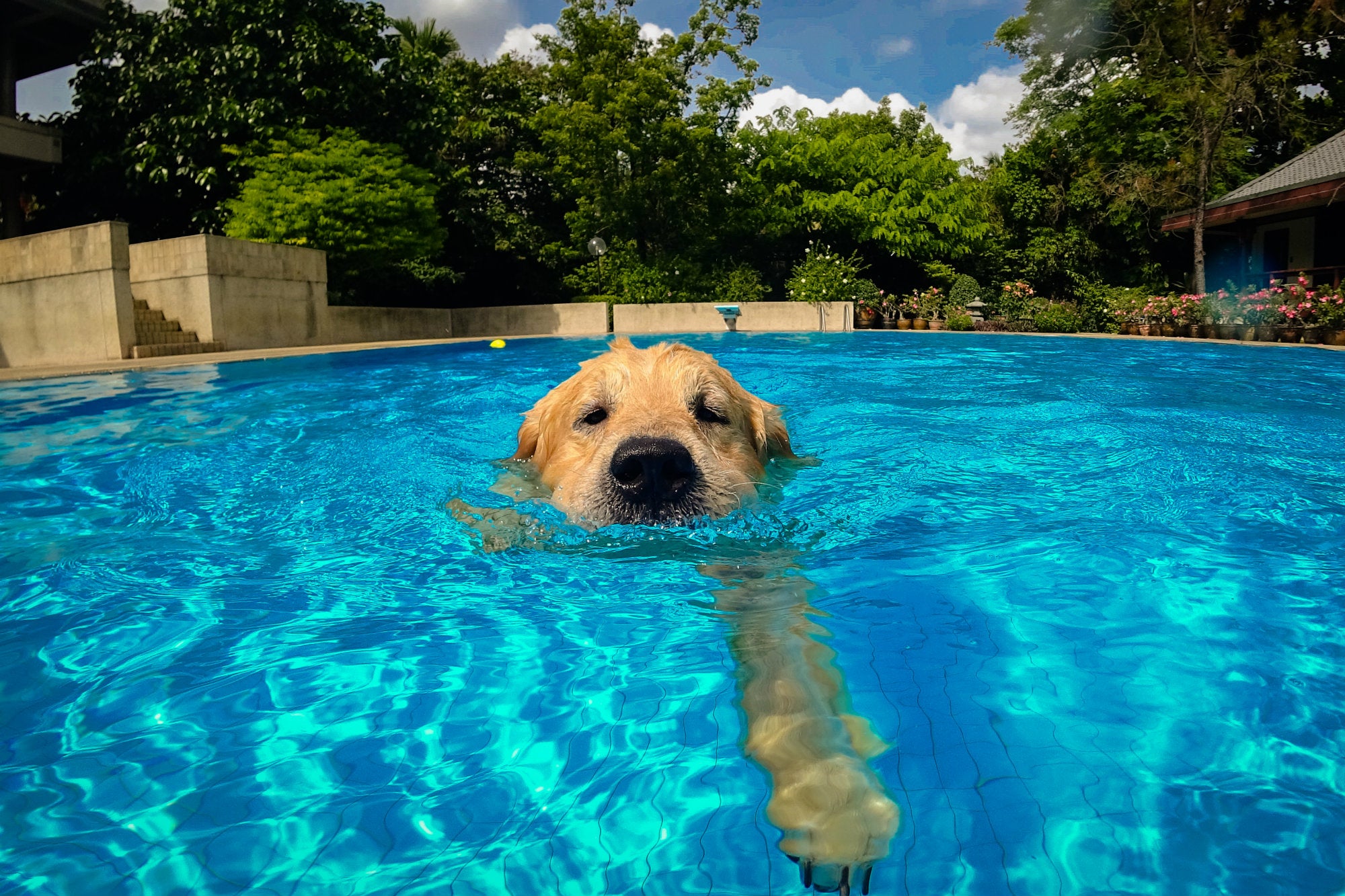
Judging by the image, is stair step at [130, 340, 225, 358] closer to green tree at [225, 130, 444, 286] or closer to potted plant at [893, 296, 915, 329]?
green tree at [225, 130, 444, 286]

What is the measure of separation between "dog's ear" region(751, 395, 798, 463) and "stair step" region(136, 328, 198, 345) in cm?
1603

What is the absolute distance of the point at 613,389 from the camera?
445 centimetres

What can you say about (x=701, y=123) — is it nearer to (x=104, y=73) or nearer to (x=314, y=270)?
(x=314, y=270)

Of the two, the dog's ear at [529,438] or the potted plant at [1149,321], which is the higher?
the potted plant at [1149,321]

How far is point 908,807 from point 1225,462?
517 cm

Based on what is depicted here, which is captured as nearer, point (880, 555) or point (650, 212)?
point (880, 555)

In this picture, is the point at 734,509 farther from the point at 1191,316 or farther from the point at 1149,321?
the point at 1149,321

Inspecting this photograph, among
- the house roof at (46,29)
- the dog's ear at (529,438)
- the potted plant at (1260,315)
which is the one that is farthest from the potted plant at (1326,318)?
the house roof at (46,29)

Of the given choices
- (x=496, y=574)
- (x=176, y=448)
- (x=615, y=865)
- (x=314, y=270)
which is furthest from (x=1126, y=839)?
(x=314, y=270)

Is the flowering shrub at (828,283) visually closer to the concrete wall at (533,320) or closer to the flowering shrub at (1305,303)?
the concrete wall at (533,320)

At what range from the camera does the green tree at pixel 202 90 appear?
22016 mm

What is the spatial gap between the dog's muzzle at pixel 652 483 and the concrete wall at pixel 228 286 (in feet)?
57.9

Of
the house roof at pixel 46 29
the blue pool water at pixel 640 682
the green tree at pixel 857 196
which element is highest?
the house roof at pixel 46 29

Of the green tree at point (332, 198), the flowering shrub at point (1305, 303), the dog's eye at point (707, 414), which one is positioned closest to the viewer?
the dog's eye at point (707, 414)
